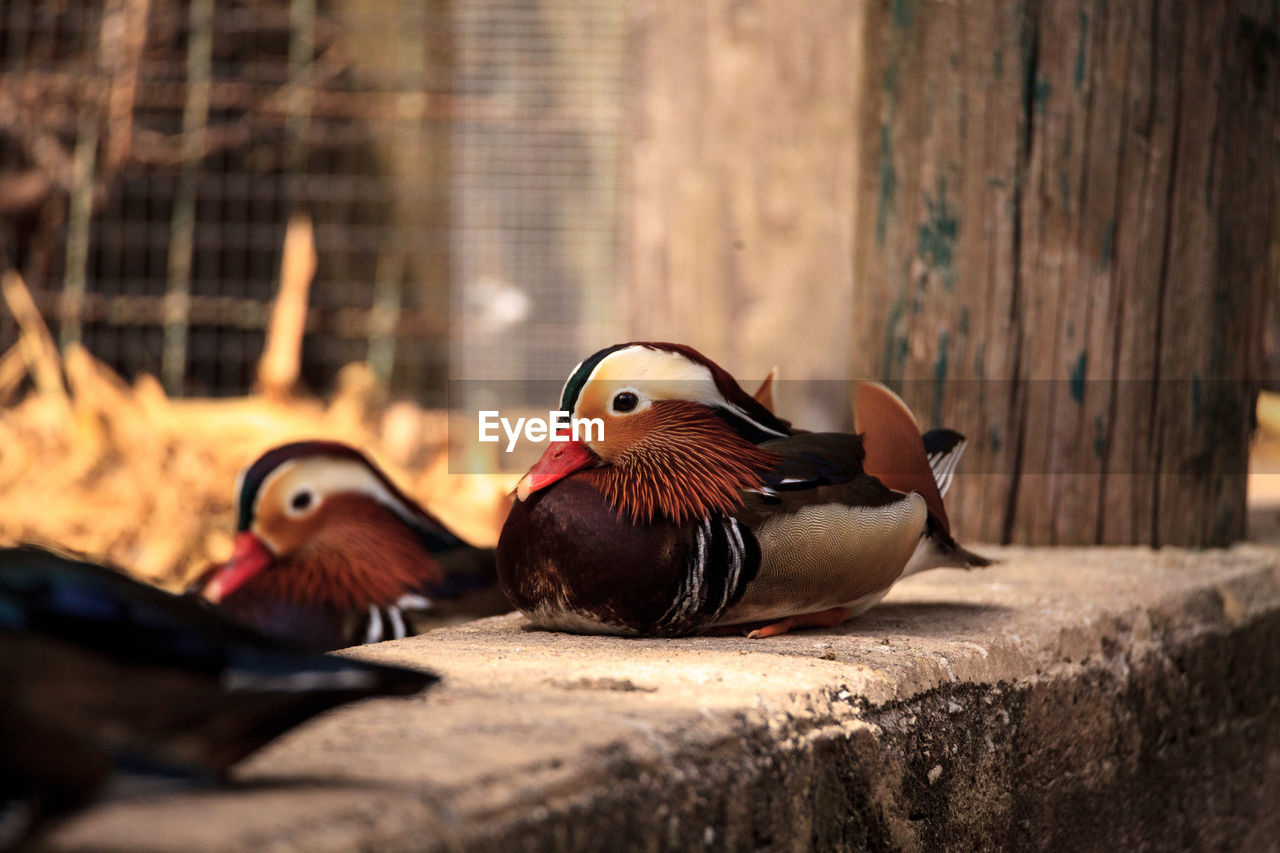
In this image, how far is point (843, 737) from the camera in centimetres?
123

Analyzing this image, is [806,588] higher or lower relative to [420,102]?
lower

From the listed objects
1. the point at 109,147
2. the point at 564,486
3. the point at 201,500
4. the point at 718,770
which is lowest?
the point at 201,500

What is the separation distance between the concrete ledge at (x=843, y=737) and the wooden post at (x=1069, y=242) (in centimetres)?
17

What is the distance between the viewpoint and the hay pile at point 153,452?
3.85m

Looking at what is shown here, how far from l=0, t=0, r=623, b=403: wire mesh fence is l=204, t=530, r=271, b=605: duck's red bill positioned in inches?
98.6

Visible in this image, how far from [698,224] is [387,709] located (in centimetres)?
222

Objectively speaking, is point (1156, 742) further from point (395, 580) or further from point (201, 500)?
point (201, 500)

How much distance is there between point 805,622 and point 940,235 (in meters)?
0.95

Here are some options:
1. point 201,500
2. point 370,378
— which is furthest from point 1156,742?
point 370,378

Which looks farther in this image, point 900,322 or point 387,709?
point 900,322

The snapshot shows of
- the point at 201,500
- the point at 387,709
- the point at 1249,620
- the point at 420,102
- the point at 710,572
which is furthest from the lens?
the point at 420,102

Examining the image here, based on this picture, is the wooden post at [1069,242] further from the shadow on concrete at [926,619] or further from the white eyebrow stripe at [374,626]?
the white eyebrow stripe at [374,626]

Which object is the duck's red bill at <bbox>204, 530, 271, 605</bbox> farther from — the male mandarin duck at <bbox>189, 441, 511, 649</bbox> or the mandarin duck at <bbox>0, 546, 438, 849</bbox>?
the mandarin duck at <bbox>0, 546, 438, 849</bbox>

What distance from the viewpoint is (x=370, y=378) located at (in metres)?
5.07
